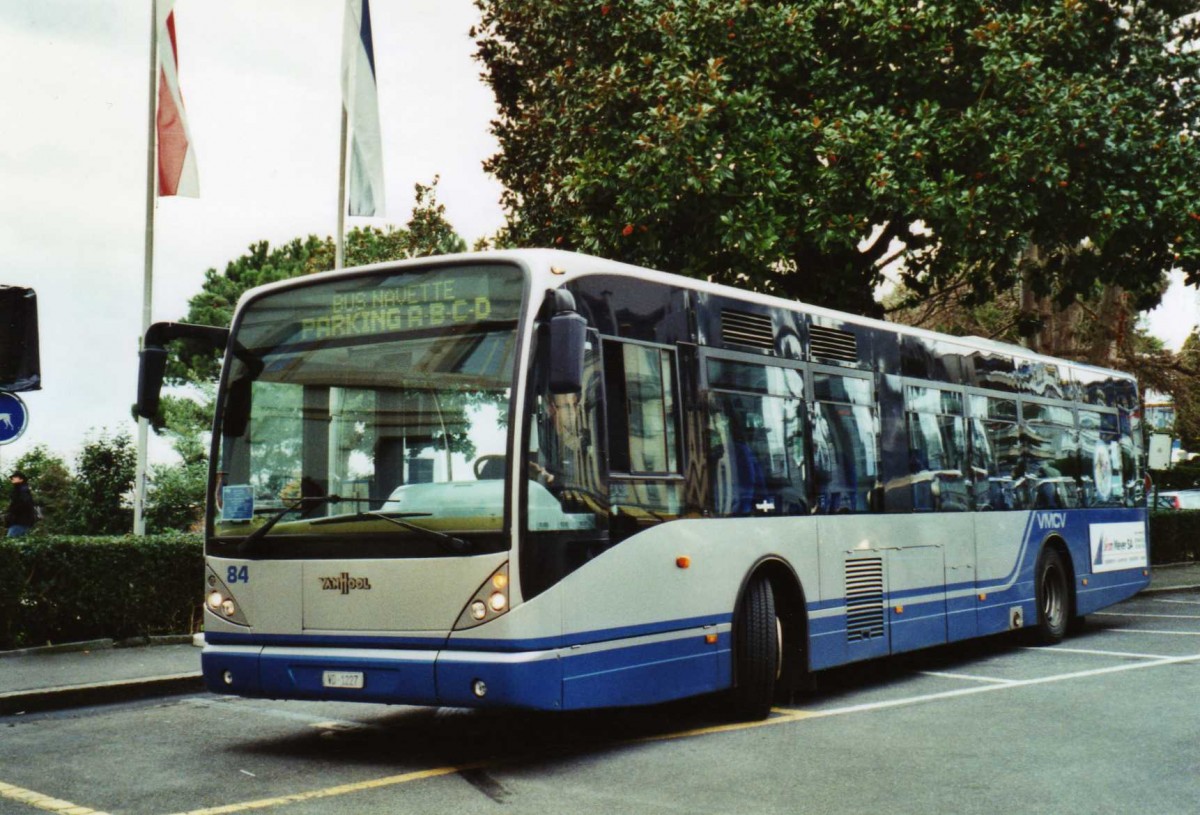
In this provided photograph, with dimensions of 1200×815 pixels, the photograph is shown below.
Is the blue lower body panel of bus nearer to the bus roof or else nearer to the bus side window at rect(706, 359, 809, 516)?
the bus side window at rect(706, 359, 809, 516)

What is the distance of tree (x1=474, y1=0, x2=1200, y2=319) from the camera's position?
53.3 feet

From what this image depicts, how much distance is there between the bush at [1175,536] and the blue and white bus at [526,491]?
1998cm

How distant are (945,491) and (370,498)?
20.2 ft

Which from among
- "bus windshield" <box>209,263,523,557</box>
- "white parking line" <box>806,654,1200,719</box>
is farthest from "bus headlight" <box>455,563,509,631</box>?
"white parking line" <box>806,654,1200,719</box>

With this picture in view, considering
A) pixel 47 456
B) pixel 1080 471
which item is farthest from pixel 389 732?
pixel 47 456

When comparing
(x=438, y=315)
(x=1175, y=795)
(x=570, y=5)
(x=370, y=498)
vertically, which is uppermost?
(x=570, y=5)

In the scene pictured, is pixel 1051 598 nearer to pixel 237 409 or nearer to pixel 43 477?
pixel 237 409

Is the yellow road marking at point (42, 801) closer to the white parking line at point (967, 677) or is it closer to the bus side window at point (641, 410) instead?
the bus side window at point (641, 410)

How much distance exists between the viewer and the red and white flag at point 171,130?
17.7m

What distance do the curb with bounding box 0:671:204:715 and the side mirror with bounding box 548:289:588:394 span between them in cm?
478

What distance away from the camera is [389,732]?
8.92 m

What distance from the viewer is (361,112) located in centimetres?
1792

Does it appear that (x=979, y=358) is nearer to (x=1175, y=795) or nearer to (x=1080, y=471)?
(x=1080, y=471)

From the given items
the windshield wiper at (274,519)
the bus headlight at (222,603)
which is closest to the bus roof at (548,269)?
the windshield wiper at (274,519)
